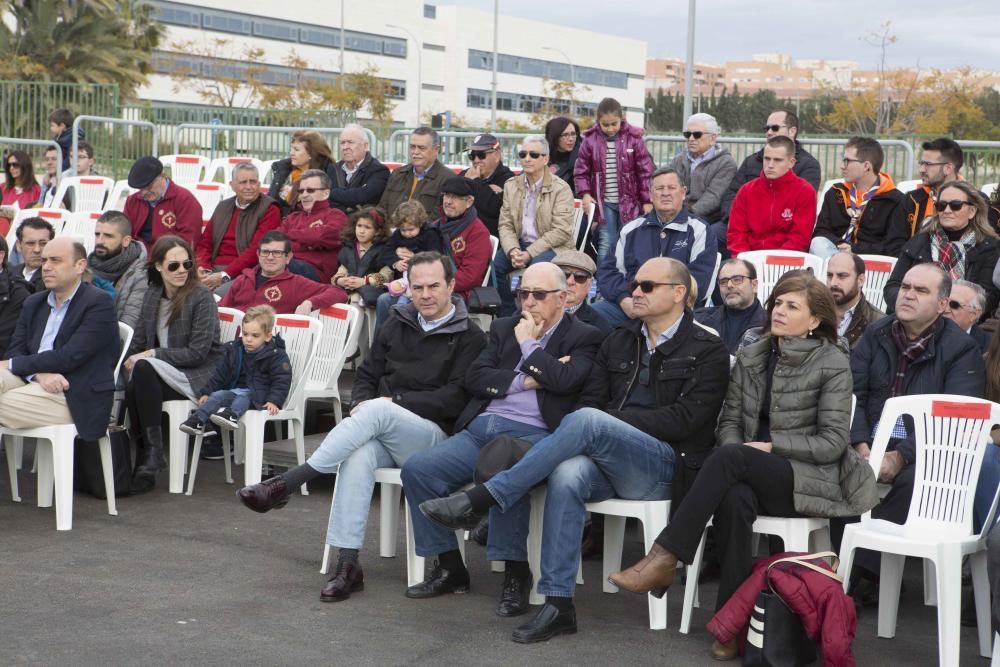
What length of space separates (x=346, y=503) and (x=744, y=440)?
1.73 m

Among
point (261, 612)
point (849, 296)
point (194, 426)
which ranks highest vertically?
point (849, 296)

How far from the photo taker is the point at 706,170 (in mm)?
9656

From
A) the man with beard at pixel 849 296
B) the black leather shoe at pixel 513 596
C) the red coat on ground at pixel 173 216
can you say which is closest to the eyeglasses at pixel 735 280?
the man with beard at pixel 849 296

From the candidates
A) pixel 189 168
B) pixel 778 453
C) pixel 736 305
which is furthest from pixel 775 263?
pixel 189 168

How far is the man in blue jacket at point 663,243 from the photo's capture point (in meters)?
8.20

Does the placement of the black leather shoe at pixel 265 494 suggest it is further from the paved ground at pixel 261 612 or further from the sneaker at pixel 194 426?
the sneaker at pixel 194 426

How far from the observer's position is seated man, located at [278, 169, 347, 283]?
9727 millimetres

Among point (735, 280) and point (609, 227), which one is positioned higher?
point (609, 227)

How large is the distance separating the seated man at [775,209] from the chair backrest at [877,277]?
0.68 m

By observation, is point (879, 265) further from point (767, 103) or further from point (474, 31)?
point (474, 31)

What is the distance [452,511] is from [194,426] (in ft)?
8.70

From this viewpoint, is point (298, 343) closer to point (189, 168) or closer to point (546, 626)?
point (546, 626)

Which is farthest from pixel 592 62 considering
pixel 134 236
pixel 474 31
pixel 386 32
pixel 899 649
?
pixel 899 649

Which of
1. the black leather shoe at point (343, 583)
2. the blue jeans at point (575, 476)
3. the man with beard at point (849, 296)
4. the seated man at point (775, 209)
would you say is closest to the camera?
the blue jeans at point (575, 476)
